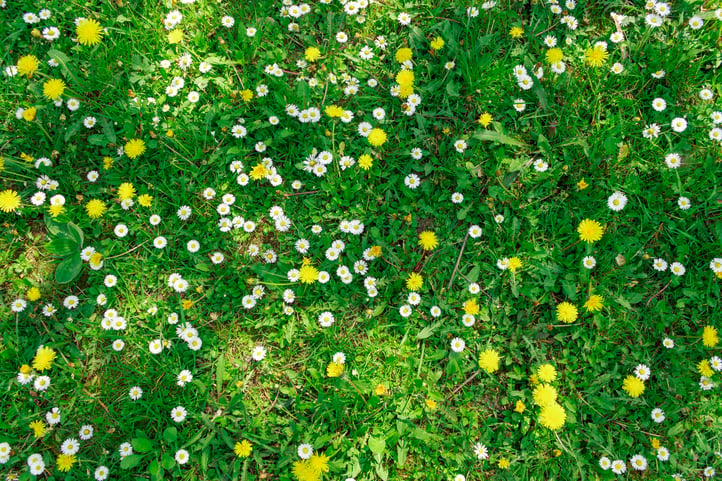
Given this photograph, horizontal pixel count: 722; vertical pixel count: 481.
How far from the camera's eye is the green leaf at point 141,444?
246 centimetres

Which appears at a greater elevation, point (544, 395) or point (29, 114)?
point (29, 114)

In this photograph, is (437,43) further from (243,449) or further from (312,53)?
(243,449)

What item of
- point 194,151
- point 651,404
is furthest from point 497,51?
point 651,404

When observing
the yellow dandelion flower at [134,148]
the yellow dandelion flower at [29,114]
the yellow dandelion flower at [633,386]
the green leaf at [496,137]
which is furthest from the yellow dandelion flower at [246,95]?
the yellow dandelion flower at [633,386]

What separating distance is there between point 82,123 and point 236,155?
1004 millimetres

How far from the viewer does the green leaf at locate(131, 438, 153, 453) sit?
246cm

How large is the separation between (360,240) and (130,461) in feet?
5.53

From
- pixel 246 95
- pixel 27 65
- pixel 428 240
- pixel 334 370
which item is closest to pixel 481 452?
pixel 334 370

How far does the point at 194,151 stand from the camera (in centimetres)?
295

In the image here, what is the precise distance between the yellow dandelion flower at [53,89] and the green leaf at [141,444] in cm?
210

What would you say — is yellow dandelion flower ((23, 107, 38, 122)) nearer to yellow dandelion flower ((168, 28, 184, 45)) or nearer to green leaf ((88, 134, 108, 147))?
green leaf ((88, 134, 108, 147))

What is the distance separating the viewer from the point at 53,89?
115 inches

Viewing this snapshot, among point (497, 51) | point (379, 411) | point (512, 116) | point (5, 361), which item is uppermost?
point (497, 51)

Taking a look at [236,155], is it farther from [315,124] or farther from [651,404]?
[651,404]
